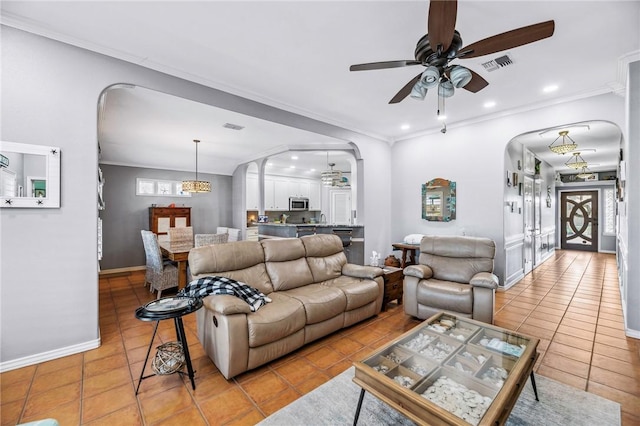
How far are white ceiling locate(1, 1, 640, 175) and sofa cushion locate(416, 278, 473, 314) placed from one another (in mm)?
2445

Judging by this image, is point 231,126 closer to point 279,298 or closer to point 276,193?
point 279,298

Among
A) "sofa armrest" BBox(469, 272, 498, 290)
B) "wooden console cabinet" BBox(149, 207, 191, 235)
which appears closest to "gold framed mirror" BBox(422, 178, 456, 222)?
"sofa armrest" BBox(469, 272, 498, 290)

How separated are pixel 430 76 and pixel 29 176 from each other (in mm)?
3411

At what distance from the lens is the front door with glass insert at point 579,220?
885 centimetres

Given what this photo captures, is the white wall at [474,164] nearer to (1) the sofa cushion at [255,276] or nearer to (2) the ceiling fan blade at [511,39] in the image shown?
(2) the ceiling fan blade at [511,39]

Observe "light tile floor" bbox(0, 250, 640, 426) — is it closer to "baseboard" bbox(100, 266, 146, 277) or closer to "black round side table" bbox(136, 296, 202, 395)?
"black round side table" bbox(136, 296, 202, 395)

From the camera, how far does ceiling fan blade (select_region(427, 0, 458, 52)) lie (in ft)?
5.18

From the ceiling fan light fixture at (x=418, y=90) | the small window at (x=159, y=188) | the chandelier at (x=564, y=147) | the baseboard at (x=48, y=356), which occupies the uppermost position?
the chandelier at (x=564, y=147)

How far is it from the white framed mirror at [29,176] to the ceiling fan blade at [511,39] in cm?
351

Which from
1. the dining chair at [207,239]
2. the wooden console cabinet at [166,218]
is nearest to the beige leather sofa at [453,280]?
the dining chair at [207,239]

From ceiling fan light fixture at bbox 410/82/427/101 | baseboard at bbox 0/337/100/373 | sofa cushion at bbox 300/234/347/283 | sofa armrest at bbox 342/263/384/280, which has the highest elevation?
ceiling fan light fixture at bbox 410/82/427/101

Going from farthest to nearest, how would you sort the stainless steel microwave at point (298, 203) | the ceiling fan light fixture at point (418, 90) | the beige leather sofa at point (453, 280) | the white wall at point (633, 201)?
the stainless steel microwave at point (298, 203) → the beige leather sofa at point (453, 280) → the white wall at point (633, 201) → the ceiling fan light fixture at point (418, 90)

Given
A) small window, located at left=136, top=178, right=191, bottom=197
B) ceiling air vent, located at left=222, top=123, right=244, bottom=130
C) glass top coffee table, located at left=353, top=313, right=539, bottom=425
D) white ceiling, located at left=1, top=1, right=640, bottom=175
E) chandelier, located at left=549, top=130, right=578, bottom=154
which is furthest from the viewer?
small window, located at left=136, top=178, right=191, bottom=197

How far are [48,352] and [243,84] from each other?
3.33 meters
